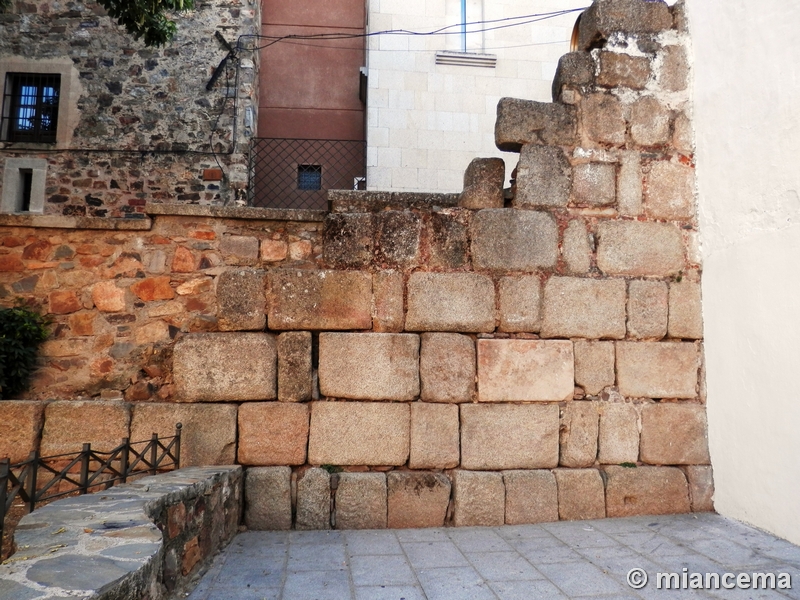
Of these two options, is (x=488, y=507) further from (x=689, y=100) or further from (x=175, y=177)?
(x=175, y=177)

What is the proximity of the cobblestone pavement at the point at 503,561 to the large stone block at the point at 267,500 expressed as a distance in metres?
0.09

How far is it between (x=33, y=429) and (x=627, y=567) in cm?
371

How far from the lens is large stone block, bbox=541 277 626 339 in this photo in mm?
4238

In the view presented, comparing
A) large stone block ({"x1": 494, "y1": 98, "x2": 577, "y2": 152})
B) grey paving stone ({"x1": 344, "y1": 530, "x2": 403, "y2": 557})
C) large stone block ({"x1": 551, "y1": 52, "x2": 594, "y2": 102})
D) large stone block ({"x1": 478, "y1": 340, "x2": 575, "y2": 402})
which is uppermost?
large stone block ({"x1": 551, "y1": 52, "x2": 594, "y2": 102})

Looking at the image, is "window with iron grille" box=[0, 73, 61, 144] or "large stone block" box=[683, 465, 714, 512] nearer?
"large stone block" box=[683, 465, 714, 512]

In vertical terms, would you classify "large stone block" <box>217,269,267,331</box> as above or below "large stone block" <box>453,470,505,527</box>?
above

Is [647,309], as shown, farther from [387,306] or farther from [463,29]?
[463,29]

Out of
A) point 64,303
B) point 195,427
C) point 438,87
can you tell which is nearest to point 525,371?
point 195,427

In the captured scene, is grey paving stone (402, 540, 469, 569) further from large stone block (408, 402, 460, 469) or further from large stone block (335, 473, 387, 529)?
large stone block (408, 402, 460, 469)

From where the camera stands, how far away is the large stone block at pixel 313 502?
12.9ft

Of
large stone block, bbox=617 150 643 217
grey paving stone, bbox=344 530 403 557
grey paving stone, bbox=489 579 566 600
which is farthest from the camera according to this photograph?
large stone block, bbox=617 150 643 217

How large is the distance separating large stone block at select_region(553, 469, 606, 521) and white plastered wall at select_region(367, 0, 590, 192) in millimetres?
4549

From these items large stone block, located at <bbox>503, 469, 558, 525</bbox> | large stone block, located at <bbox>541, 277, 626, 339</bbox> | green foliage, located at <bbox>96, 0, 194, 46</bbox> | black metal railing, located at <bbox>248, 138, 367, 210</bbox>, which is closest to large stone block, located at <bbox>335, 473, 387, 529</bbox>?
large stone block, located at <bbox>503, 469, 558, 525</bbox>

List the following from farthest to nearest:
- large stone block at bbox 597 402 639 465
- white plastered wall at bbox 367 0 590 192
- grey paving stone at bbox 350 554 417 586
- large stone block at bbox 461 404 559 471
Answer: white plastered wall at bbox 367 0 590 192, large stone block at bbox 597 402 639 465, large stone block at bbox 461 404 559 471, grey paving stone at bbox 350 554 417 586
